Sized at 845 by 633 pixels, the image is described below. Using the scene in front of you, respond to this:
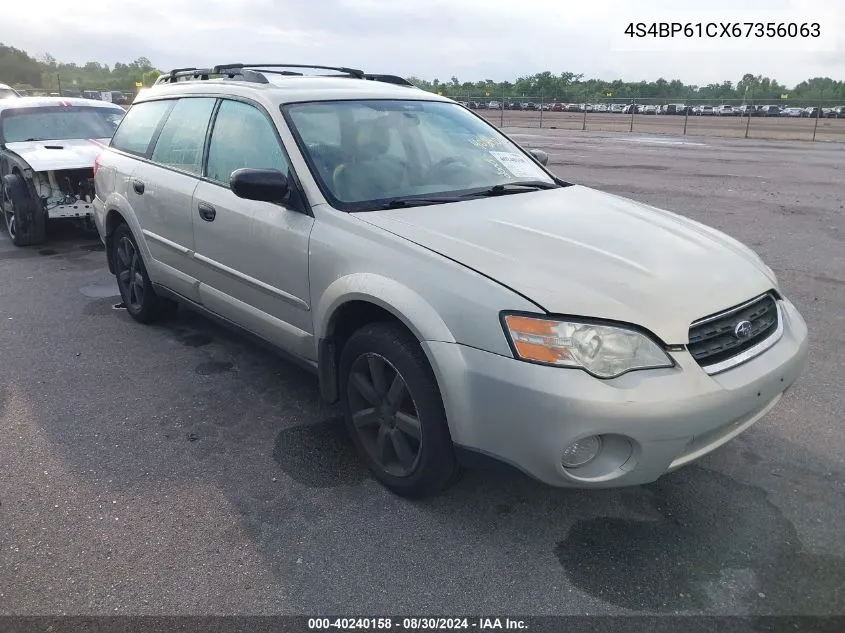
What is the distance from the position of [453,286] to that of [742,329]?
1.15 metres

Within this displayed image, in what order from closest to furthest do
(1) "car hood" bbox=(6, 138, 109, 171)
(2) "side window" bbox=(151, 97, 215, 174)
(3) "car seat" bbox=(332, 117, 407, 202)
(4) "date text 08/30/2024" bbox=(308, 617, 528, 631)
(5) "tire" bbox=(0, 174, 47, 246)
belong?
(4) "date text 08/30/2024" bbox=(308, 617, 528, 631) → (3) "car seat" bbox=(332, 117, 407, 202) → (2) "side window" bbox=(151, 97, 215, 174) → (1) "car hood" bbox=(6, 138, 109, 171) → (5) "tire" bbox=(0, 174, 47, 246)

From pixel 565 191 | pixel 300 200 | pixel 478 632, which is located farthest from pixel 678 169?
pixel 478 632

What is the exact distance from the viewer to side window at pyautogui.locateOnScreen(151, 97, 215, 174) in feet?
13.3

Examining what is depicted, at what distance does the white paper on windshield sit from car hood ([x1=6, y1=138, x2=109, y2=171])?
5.39 meters

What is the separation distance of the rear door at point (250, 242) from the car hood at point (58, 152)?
14.4 feet

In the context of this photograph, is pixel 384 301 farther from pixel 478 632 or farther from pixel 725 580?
pixel 725 580

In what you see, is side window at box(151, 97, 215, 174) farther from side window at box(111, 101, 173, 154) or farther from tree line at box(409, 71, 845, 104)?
tree line at box(409, 71, 845, 104)

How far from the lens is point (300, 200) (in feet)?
10.5

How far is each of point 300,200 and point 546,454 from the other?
1.68 meters

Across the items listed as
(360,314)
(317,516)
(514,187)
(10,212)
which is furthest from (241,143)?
(10,212)

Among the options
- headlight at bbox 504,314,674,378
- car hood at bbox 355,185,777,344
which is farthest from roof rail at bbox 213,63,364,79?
headlight at bbox 504,314,674,378

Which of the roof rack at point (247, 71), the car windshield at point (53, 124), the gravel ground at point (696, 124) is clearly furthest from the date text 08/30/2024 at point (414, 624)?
the gravel ground at point (696, 124)

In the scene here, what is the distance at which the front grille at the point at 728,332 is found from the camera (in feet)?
8.11

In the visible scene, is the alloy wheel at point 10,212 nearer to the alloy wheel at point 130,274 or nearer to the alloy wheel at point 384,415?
the alloy wheel at point 130,274
